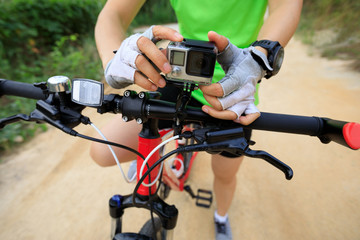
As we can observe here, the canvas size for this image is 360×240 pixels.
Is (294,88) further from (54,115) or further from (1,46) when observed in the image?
(1,46)

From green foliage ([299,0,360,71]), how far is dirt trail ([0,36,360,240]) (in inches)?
134

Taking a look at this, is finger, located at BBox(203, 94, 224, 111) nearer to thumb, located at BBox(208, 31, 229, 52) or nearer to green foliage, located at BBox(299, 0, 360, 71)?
thumb, located at BBox(208, 31, 229, 52)

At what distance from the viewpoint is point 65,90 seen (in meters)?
0.78

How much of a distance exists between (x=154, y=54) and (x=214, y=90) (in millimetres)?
211

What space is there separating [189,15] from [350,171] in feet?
8.87

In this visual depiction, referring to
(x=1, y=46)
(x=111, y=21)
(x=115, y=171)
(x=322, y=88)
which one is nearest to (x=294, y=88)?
(x=322, y=88)

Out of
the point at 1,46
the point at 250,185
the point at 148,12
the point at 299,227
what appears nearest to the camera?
the point at 299,227

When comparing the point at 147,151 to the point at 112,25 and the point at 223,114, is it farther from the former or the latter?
the point at 112,25

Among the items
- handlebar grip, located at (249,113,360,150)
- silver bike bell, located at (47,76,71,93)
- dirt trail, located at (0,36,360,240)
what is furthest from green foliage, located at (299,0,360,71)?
silver bike bell, located at (47,76,71,93)

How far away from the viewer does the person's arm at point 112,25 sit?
3.63 ft

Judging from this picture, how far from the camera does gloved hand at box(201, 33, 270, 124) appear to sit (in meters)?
0.72

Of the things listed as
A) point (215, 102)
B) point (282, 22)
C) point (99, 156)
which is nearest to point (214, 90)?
point (215, 102)

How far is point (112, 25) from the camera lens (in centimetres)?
122

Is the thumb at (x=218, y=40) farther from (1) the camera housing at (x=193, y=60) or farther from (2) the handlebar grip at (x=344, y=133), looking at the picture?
(2) the handlebar grip at (x=344, y=133)
